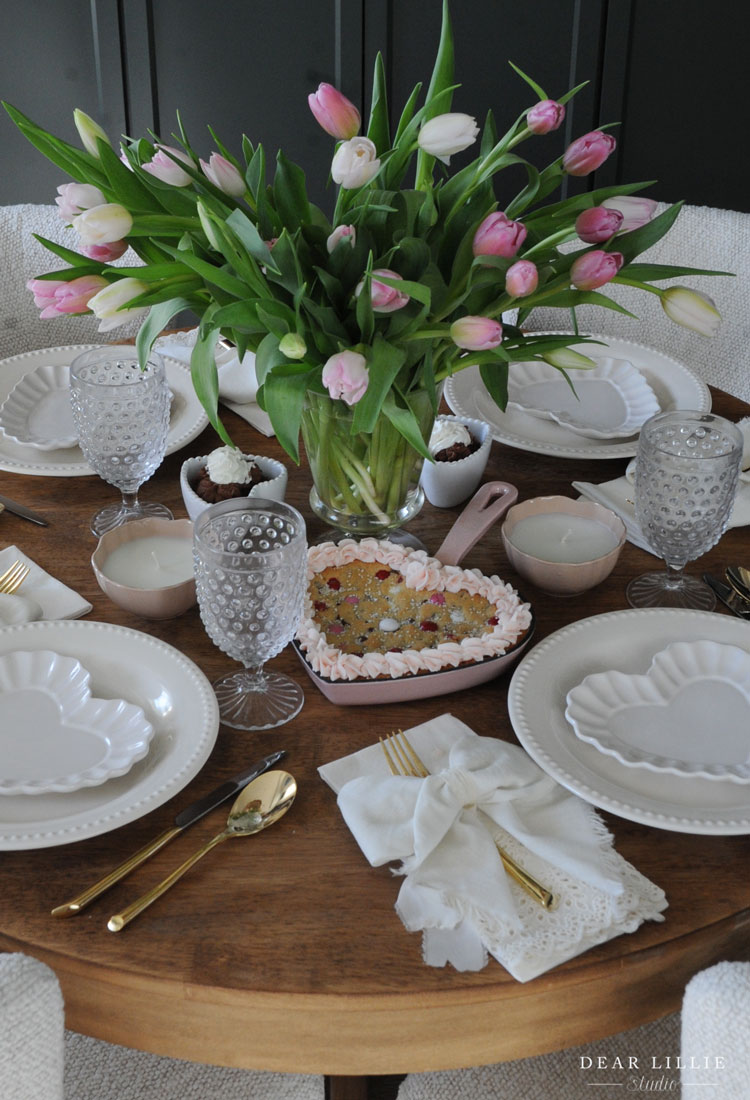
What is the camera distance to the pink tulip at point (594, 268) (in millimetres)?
983

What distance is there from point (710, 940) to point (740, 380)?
1.42 metres

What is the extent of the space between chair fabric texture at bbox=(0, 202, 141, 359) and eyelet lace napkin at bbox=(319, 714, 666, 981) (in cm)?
140

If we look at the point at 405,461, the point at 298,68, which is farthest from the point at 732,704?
the point at 298,68

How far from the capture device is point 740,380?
201cm

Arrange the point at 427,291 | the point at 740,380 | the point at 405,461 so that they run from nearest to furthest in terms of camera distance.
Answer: the point at 427,291 < the point at 405,461 < the point at 740,380

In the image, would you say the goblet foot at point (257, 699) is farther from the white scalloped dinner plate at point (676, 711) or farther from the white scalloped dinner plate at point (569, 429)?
the white scalloped dinner plate at point (569, 429)

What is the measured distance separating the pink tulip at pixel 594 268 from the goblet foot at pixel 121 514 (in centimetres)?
56

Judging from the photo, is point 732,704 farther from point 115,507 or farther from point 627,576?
point 115,507

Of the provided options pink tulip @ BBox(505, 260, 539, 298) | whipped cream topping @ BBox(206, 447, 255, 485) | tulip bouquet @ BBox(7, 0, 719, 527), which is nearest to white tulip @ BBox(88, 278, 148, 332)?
tulip bouquet @ BBox(7, 0, 719, 527)

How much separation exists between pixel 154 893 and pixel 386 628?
0.36 m

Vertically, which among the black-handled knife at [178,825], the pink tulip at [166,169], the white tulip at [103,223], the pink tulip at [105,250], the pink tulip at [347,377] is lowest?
the black-handled knife at [178,825]

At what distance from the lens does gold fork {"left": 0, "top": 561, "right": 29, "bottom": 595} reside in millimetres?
1155

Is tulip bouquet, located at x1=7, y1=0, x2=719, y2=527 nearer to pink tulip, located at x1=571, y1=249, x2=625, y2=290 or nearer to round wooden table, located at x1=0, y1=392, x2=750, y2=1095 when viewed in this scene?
pink tulip, located at x1=571, y1=249, x2=625, y2=290

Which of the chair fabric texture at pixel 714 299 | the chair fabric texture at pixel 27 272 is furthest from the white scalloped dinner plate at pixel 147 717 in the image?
the chair fabric texture at pixel 714 299
